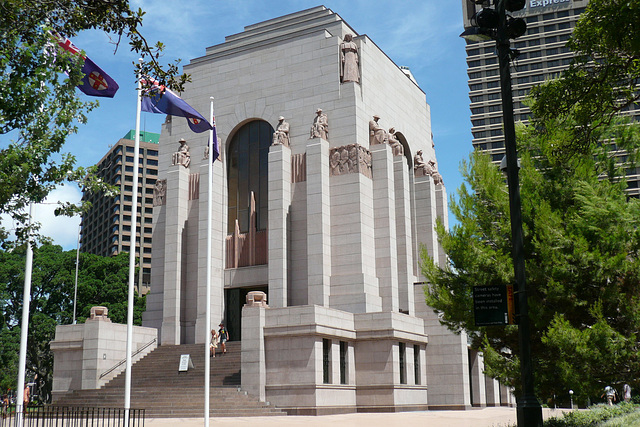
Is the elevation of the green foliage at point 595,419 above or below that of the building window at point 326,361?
below

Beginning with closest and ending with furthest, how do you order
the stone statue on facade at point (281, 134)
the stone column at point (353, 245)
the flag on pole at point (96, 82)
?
the flag on pole at point (96, 82), the stone column at point (353, 245), the stone statue on facade at point (281, 134)

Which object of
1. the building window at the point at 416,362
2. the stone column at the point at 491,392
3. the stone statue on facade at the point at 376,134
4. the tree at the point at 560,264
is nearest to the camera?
the tree at the point at 560,264

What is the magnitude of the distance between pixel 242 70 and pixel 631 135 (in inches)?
1257

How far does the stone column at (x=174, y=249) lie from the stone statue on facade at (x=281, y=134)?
272 inches

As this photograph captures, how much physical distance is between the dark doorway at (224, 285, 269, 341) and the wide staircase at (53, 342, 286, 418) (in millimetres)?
4691

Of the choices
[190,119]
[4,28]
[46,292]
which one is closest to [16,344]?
[46,292]

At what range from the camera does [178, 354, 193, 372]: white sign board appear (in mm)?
36000

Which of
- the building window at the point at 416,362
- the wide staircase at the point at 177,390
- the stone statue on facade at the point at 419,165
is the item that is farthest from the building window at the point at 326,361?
the stone statue on facade at the point at 419,165

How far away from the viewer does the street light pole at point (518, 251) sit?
12.5 meters

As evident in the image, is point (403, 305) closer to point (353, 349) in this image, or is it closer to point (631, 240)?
point (353, 349)

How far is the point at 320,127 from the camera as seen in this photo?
42.8 metres

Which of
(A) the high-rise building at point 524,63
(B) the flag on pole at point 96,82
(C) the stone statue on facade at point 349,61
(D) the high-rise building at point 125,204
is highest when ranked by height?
(A) the high-rise building at point 524,63

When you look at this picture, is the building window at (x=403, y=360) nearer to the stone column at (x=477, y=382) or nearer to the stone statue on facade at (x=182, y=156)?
the stone column at (x=477, y=382)

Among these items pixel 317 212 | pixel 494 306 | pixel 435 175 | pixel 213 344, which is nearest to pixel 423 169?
pixel 435 175
